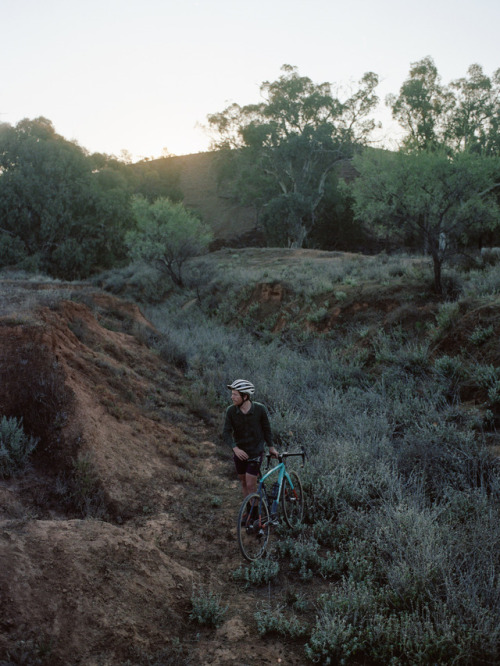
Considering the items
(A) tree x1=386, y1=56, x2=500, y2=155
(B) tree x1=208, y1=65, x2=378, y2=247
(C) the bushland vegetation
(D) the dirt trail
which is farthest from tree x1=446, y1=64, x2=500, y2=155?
(D) the dirt trail

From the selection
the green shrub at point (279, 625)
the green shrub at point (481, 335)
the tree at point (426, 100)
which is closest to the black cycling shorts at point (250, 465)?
the green shrub at point (279, 625)

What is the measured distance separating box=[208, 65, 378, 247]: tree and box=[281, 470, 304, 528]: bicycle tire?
3283cm

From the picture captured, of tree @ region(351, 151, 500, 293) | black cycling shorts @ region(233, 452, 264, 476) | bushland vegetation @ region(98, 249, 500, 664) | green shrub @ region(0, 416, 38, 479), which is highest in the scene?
tree @ region(351, 151, 500, 293)

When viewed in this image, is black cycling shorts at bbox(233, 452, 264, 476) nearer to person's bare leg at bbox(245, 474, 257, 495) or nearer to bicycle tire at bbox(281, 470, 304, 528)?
person's bare leg at bbox(245, 474, 257, 495)

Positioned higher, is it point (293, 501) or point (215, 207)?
point (215, 207)

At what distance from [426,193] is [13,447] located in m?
12.5

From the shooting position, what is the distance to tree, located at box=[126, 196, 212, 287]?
1044 inches

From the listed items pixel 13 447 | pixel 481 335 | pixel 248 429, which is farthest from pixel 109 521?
pixel 481 335

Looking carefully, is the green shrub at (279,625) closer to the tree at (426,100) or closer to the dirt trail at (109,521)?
the dirt trail at (109,521)

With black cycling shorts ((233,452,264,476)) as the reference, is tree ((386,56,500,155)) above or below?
above

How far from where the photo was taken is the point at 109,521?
497cm

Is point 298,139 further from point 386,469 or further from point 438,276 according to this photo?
point 386,469

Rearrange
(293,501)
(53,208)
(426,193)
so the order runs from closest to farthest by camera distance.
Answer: (293,501), (426,193), (53,208)

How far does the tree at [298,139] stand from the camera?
36188mm
